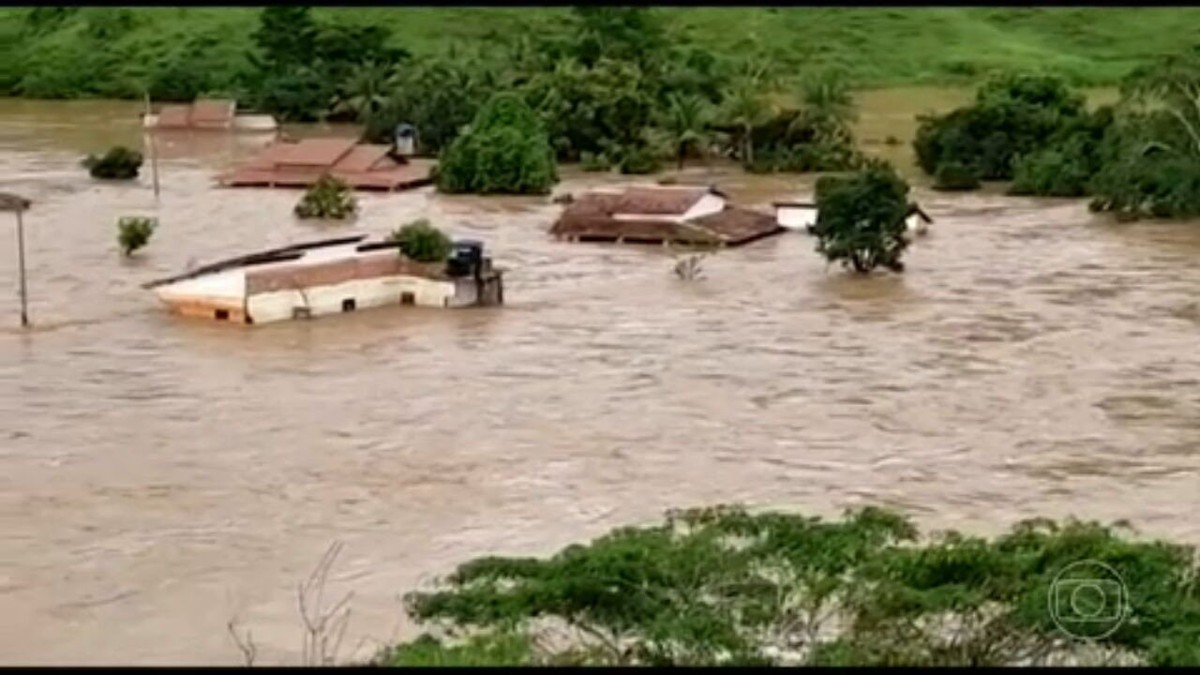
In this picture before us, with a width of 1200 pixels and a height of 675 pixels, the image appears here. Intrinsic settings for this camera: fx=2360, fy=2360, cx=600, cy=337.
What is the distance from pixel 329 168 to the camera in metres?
33.9

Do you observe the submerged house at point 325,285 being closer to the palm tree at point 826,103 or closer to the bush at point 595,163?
the bush at point 595,163

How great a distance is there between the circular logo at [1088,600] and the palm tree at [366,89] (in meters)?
31.1

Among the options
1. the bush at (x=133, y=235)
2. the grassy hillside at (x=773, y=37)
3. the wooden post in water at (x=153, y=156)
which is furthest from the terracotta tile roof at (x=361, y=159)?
the grassy hillside at (x=773, y=37)

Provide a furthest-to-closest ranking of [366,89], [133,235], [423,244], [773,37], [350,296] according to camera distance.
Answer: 1. [773,37]
2. [366,89]
3. [133,235]
4. [423,244]
5. [350,296]

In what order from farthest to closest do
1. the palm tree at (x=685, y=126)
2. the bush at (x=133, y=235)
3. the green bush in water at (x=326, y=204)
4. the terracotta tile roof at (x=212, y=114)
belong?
the terracotta tile roof at (x=212, y=114) → the palm tree at (x=685, y=126) → the green bush in water at (x=326, y=204) → the bush at (x=133, y=235)

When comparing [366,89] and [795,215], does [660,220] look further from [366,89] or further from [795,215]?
[366,89]

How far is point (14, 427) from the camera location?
59.9ft

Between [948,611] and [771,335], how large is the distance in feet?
44.1

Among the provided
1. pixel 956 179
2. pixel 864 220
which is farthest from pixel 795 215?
pixel 956 179

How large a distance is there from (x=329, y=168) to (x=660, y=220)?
744cm

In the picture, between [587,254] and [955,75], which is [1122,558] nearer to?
[587,254]

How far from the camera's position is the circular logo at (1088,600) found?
8461mm

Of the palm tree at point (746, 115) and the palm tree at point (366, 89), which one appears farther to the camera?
the palm tree at point (366, 89)

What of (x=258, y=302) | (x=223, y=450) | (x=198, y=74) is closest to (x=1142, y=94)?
(x=258, y=302)
